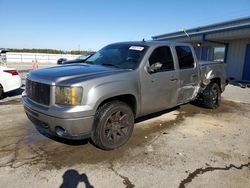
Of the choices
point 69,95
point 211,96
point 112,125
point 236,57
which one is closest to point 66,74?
point 69,95

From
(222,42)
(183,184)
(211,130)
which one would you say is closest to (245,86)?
(222,42)

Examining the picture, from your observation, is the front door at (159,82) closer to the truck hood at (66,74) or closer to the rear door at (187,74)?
the rear door at (187,74)

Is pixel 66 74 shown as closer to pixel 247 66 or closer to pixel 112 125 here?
pixel 112 125

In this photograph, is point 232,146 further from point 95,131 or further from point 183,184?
point 95,131

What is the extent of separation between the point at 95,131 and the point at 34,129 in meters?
1.96

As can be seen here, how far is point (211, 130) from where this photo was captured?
17.9ft

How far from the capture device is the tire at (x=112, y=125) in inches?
155

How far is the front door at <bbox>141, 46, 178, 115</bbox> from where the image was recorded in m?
4.67

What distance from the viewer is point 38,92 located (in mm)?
4020

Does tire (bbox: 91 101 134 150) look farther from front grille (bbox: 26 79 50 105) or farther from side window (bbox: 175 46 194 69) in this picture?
side window (bbox: 175 46 194 69)

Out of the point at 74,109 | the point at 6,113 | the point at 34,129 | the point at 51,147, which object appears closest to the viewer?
the point at 74,109

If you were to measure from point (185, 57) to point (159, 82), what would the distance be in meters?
1.43

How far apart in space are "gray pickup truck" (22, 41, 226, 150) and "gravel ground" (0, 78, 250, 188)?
1.36 ft

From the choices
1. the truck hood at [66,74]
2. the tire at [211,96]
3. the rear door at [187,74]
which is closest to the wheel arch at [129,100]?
the truck hood at [66,74]
